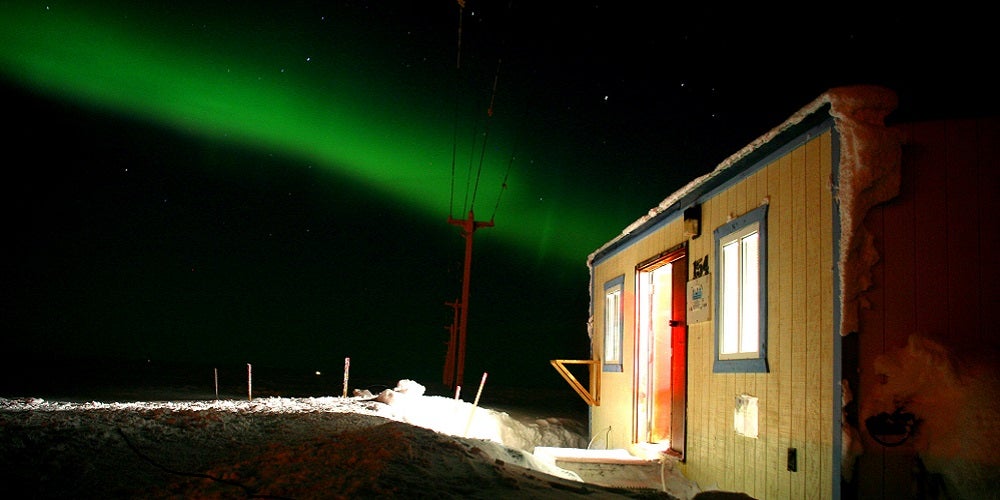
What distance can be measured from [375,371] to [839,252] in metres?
52.4

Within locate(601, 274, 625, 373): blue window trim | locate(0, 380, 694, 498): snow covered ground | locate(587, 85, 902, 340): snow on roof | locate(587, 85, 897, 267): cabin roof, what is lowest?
locate(0, 380, 694, 498): snow covered ground

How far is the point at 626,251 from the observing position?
10875 mm

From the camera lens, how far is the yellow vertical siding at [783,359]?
16.9 ft

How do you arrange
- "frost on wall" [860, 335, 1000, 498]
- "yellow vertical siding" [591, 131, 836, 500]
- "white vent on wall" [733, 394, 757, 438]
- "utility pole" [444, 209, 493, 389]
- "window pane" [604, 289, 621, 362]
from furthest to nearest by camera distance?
1. "utility pole" [444, 209, 493, 389]
2. "window pane" [604, 289, 621, 362]
3. "white vent on wall" [733, 394, 757, 438]
4. "yellow vertical siding" [591, 131, 836, 500]
5. "frost on wall" [860, 335, 1000, 498]

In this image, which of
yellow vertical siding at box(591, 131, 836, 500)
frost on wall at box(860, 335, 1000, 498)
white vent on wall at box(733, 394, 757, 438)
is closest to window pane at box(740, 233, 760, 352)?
yellow vertical siding at box(591, 131, 836, 500)

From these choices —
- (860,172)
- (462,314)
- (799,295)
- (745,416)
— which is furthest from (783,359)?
(462,314)

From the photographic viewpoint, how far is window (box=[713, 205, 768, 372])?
244 inches

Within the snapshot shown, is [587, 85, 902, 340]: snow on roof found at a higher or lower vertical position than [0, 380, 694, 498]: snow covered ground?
higher

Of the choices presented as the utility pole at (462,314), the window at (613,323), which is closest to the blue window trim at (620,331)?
the window at (613,323)

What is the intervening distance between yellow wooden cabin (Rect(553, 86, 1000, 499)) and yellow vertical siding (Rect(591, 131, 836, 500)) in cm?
2

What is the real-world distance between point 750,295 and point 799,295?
3.82 feet

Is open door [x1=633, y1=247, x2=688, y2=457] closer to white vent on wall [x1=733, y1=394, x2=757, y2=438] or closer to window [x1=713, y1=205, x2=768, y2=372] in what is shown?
window [x1=713, y1=205, x2=768, y2=372]

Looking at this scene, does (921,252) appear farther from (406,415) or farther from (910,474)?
(406,415)

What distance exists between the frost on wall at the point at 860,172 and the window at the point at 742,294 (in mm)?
1260
